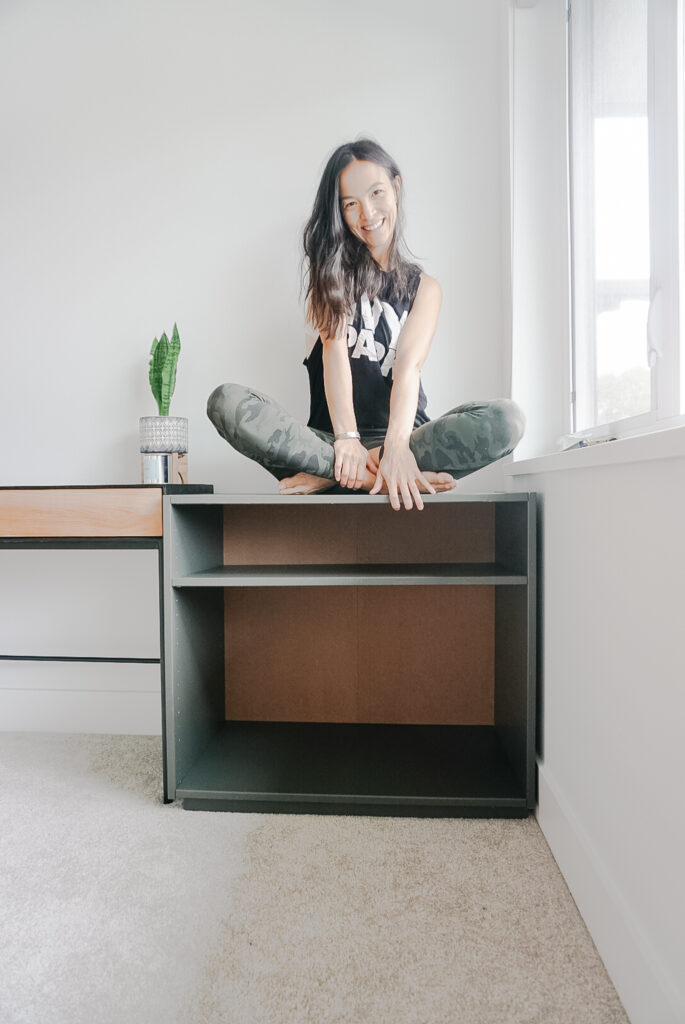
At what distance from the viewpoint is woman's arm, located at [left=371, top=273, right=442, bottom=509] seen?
1304 millimetres

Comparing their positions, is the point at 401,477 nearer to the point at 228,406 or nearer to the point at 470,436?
the point at 470,436

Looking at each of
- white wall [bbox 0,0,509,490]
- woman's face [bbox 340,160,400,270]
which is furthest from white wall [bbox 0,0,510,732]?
woman's face [bbox 340,160,400,270]

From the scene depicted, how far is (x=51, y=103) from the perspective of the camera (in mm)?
1780

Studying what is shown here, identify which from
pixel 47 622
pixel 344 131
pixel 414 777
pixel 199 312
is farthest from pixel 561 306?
pixel 47 622

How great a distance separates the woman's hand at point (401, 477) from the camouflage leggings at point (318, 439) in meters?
0.03

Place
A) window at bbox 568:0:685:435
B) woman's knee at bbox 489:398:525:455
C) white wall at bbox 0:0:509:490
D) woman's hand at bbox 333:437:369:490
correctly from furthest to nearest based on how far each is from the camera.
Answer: white wall at bbox 0:0:509:490
woman's hand at bbox 333:437:369:490
woman's knee at bbox 489:398:525:455
window at bbox 568:0:685:435

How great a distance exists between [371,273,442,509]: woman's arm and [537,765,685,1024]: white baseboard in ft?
2.01

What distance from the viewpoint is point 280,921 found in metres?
0.94

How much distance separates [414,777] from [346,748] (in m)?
0.22

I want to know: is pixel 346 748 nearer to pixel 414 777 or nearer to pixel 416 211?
pixel 414 777

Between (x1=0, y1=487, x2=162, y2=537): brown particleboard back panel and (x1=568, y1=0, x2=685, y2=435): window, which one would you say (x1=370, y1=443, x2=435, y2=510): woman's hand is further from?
(x1=0, y1=487, x2=162, y2=537): brown particleboard back panel

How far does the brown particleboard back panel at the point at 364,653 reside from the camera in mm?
Result: 1689

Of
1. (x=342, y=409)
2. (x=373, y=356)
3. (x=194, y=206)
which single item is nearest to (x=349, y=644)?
(x=342, y=409)

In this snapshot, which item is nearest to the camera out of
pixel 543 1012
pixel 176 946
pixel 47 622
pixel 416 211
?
pixel 543 1012
